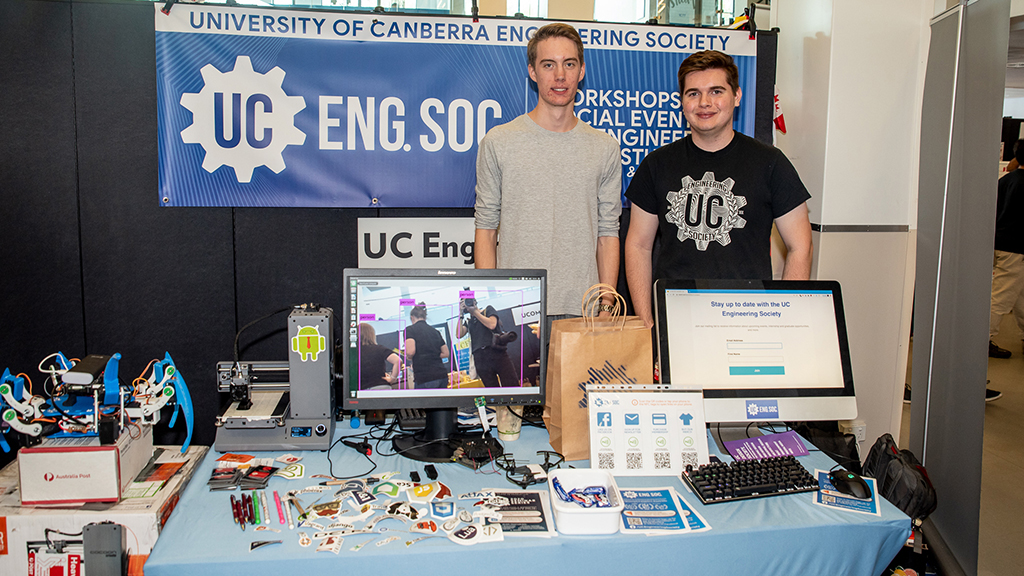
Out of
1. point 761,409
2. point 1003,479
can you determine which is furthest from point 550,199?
point 1003,479

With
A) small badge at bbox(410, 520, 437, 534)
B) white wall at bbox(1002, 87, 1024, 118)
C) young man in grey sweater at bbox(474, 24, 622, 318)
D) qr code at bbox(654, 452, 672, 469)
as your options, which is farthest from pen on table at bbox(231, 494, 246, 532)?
white wall at bbox(1002, 87, 1024, 118)

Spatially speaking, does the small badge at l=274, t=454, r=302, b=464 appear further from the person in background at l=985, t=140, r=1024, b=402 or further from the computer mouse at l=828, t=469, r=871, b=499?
the person in background at l=985, t=140, r=1024, b=402

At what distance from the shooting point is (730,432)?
163 cm

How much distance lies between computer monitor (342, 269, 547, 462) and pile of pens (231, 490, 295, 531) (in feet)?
0.95

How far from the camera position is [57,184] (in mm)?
2604

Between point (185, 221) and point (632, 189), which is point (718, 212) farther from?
point (185, 221)

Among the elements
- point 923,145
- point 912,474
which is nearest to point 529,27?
point 923,145

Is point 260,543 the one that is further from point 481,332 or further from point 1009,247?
point 1009,247

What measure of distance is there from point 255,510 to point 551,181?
1.33m

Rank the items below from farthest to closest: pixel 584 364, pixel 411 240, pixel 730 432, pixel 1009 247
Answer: pixel 1009 247 → pixel 411 240 → pixel 730 432 → pixel 584 364

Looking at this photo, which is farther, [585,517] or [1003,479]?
[1003,479]

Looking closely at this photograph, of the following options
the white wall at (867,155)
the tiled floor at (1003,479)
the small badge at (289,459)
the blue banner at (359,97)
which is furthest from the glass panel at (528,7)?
the tiled floor at (1003,479)

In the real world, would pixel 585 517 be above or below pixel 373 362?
below

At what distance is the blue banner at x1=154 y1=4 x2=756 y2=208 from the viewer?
8.54 ft
